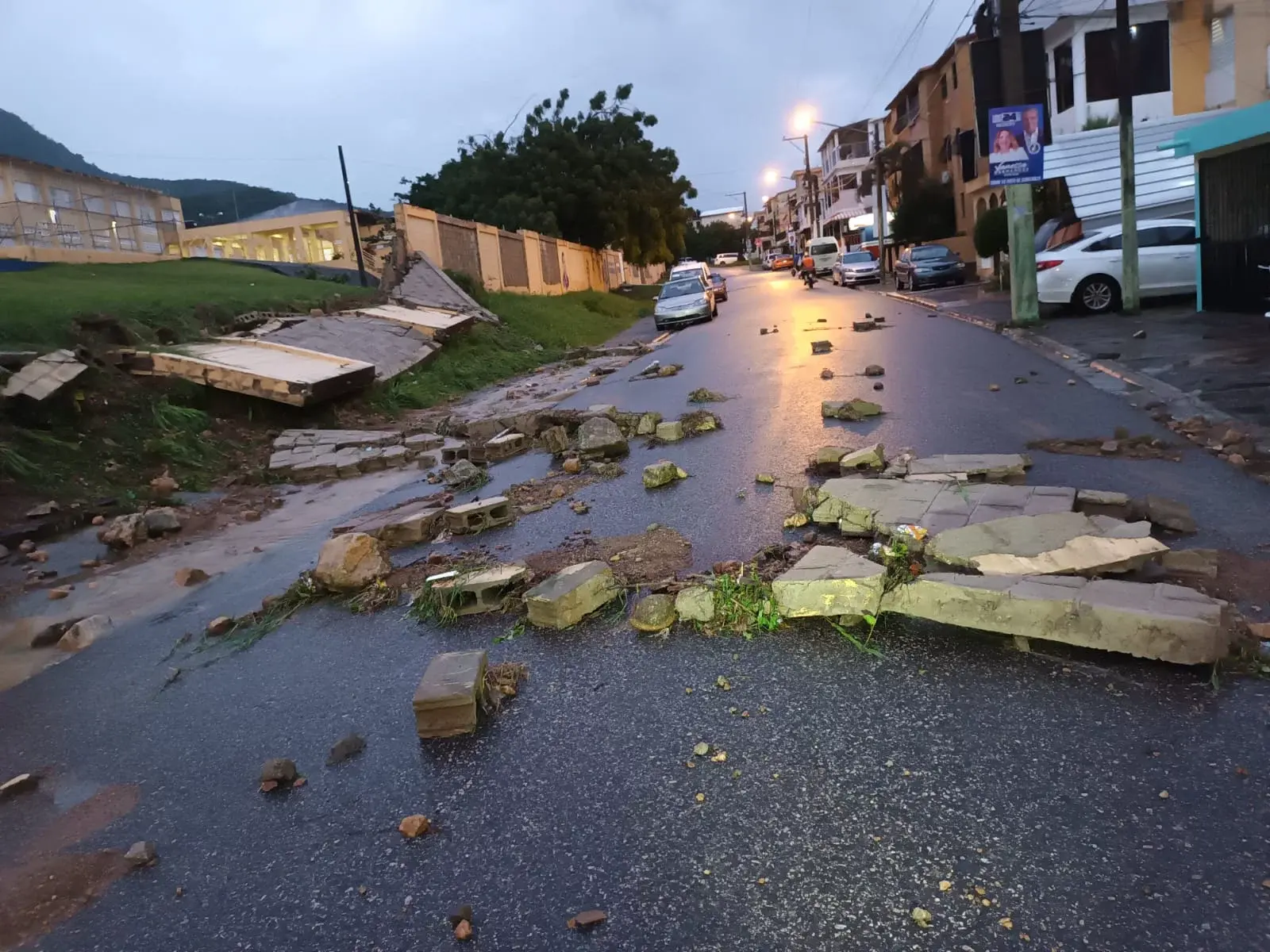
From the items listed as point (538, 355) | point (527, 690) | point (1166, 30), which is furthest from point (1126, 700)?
point (538, 355)

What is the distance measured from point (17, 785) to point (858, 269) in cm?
3808

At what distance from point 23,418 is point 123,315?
4039mm

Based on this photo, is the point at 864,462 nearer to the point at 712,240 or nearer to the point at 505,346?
the point at 505,346

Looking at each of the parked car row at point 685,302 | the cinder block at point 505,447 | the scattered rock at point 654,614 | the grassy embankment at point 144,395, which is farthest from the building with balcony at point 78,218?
the scattered rock at point 654,614

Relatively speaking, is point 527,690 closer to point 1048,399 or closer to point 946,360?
point 1048,399

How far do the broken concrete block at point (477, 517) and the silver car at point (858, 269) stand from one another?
34.5 m

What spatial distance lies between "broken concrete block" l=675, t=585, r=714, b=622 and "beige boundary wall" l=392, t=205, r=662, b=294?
2033 centimetres

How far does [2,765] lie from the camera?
3918 millimetres

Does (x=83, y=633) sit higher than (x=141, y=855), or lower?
higher

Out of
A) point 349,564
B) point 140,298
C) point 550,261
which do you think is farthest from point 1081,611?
point 550,261

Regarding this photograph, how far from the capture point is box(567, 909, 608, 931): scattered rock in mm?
2498

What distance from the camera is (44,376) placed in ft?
30.3

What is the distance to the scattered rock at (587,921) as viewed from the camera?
250cm

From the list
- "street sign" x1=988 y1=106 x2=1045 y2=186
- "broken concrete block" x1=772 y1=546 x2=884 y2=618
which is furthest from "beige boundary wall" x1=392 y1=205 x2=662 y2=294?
"broken concrete block" x1=772 y1=546 x2=884 y2=618
